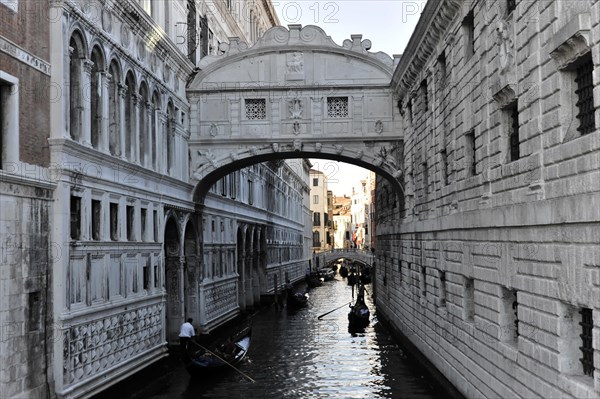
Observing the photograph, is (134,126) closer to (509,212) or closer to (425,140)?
(425,140)

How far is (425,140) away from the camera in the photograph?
18141 millimetres

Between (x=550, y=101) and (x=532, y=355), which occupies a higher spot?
(x=550, y=101)

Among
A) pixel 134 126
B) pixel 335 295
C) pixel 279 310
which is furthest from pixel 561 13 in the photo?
pixel 335 295

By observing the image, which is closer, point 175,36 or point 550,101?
point 550,101

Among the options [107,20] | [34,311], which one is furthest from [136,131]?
[34,311]

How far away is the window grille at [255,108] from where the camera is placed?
22406mm

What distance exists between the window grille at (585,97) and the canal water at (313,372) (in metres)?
8.27

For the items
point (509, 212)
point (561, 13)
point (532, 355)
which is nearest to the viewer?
point (561, 13)

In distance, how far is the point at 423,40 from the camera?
17.0 meters

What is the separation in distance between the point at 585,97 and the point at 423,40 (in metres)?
9.02

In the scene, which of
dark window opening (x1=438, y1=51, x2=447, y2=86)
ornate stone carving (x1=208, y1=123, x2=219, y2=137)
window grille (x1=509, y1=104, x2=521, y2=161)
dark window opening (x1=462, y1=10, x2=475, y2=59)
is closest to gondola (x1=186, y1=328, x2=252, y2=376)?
ornate stone carving (x1=208, y1=123, x2=219, y2=137)

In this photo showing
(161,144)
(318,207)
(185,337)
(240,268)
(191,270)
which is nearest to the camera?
(185,337)

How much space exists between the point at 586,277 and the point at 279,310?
27228 mm

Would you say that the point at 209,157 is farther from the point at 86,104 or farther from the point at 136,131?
the point at 86,104
